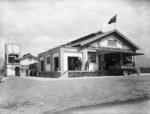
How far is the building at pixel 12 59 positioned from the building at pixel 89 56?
23.4 m

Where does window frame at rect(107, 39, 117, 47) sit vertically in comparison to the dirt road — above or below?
above

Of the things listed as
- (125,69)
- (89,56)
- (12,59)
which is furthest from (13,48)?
(125,69)

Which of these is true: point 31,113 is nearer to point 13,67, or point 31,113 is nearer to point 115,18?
point 115,18

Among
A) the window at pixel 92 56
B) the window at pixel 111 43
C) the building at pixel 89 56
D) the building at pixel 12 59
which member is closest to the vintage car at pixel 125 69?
the building at pixel 89 56

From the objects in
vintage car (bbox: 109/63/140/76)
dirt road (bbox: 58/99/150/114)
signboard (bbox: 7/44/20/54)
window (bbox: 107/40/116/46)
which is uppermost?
signboard (bbox: 7/44/20/54)

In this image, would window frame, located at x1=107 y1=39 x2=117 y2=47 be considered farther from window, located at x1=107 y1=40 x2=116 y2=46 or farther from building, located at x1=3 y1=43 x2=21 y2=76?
building, located at x1=3 y1=43 x2=21 y2=76

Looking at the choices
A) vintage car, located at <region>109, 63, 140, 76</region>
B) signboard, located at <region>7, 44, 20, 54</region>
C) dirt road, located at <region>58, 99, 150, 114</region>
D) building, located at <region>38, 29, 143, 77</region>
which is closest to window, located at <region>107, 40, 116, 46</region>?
building, located at <region>38, 29, 143, 77</region>

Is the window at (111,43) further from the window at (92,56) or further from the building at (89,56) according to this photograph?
the window at (92,56)

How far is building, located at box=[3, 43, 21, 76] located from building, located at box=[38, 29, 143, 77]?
920 inches

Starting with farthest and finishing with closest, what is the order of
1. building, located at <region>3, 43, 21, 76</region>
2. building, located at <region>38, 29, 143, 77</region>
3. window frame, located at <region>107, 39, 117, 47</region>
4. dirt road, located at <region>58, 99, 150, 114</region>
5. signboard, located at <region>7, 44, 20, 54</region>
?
signboard, located at <region>7, 44, 20, 54</region>
building, located at <region>3, 43, 21, 76</region>
window frame, located at <region>107, 39, 117, 47</region>
building, located at <region>38, 29, 143, 77</region>
dirt road, located at <region>58, 99, 150, 114</region>

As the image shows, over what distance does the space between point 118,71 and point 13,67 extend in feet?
115

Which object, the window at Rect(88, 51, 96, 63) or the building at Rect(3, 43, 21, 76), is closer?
the window at Rect(88, 51, 96, 63)

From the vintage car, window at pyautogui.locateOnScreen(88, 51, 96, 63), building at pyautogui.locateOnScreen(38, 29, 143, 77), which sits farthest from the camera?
window at pyautogui.locateOnScreen(88, 51, 96, 63)

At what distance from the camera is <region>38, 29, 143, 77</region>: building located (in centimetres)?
2080
